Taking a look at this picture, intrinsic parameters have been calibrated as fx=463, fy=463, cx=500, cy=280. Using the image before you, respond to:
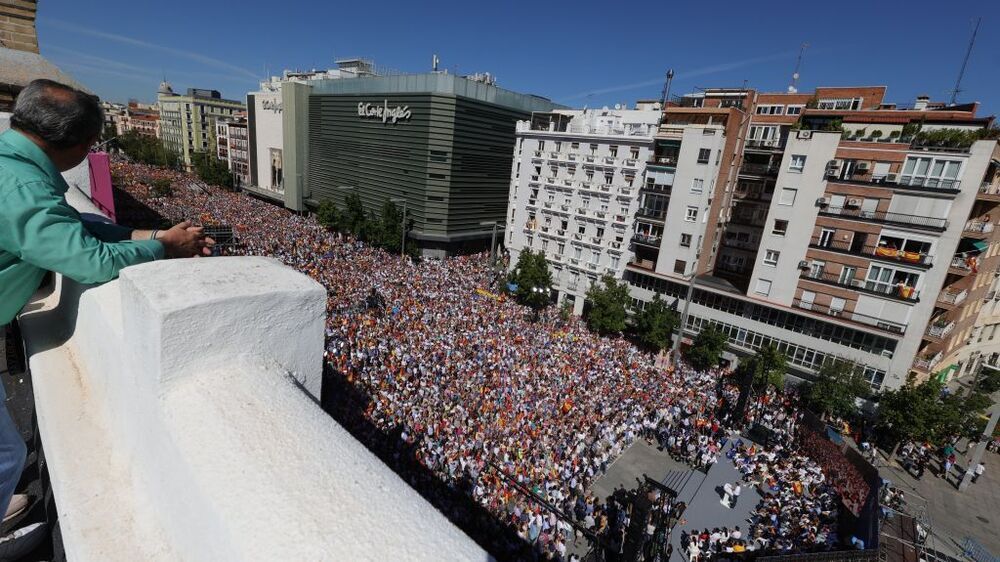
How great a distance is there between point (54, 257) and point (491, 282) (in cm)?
3280

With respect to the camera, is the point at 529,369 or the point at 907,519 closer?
the point at 907,519

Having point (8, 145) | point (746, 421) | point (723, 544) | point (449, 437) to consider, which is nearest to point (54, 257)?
point (8, 145)

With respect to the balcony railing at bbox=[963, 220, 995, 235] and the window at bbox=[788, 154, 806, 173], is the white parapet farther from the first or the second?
the balcony railing at bbox=[963, 220, 995, 235]

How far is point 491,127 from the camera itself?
3900 cm

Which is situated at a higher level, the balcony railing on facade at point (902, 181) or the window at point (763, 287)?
the balcony railing on facade at point (902, 181)

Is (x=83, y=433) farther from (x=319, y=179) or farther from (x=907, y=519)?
(x=319, y=179)

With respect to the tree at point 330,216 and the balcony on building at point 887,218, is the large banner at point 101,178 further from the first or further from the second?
the balcony on building at point 887,218

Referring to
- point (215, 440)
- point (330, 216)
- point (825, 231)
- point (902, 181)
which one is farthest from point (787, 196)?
point (330, 216)

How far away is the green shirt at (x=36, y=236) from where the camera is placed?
150 centimetres

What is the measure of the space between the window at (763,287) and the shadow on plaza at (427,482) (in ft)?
67.2

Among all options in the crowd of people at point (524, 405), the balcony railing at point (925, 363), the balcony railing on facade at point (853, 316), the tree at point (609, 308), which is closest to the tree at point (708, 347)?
the crowd of people at point (524, 405)

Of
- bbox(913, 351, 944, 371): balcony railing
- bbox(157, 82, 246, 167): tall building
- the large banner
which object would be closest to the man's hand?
the large banner

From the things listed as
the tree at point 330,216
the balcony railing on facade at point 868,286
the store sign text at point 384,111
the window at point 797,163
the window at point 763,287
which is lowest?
the tree at point 330,216

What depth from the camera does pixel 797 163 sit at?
24156 mm
